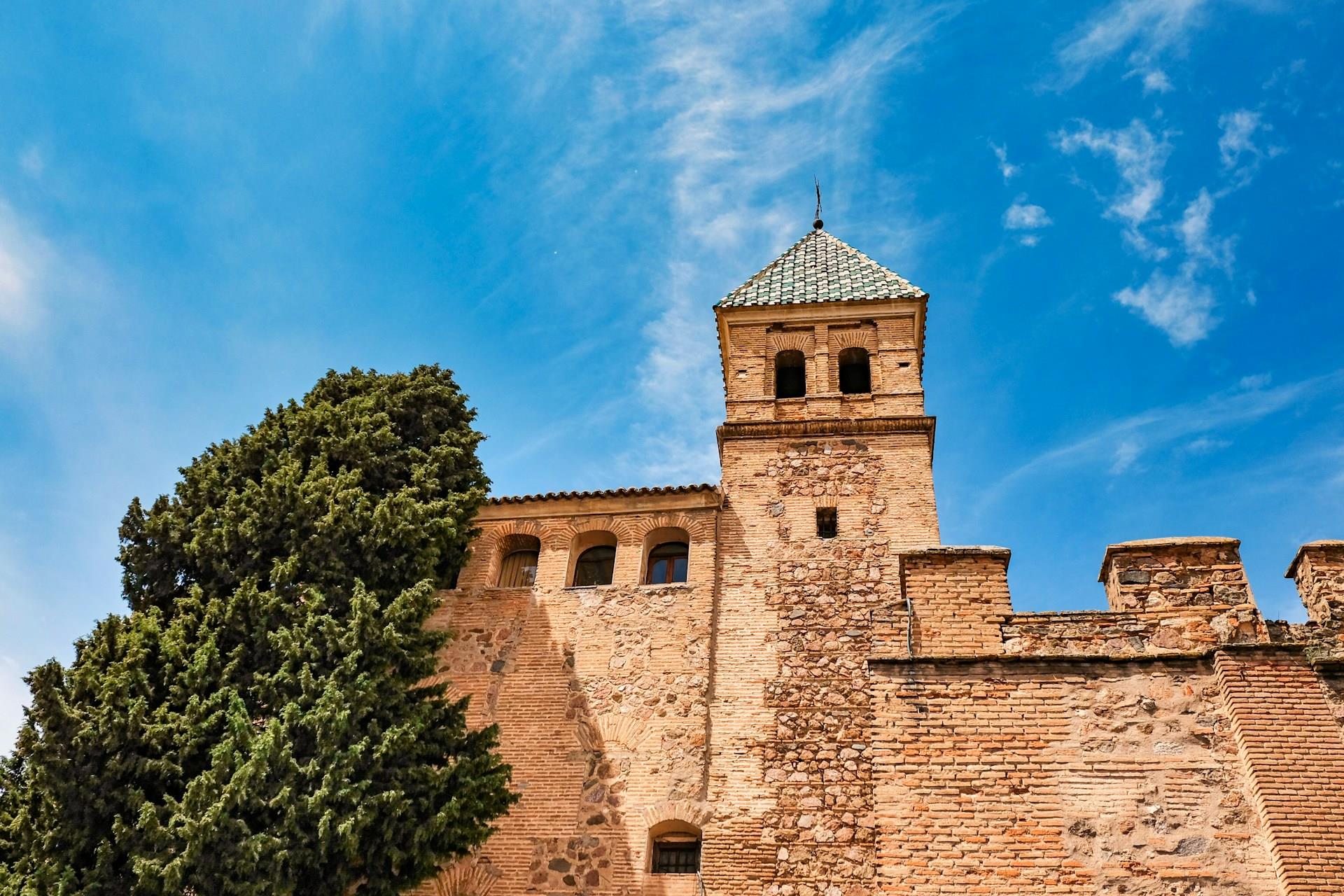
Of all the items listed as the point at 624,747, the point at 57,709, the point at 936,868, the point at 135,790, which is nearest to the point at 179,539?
the point at 57,709

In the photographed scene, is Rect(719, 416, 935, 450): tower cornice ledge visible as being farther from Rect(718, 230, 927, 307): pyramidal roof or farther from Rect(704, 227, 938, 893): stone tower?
Rect(718, 230, 927, 307): pyramidal roof

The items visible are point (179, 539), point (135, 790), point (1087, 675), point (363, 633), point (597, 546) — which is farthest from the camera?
point (597, 546)

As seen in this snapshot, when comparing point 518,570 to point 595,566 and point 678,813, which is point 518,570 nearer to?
point 595,566

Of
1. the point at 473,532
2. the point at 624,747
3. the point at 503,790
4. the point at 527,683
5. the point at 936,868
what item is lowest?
the point at 936,868

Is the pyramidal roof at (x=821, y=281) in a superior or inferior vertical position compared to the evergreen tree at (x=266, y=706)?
superior

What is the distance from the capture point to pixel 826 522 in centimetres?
1404

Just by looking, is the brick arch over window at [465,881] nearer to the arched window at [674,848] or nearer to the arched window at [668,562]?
the arched window at [674,848]

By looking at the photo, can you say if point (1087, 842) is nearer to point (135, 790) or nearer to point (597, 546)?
point (135, 790)

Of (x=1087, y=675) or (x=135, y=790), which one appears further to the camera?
(x=135, y=790)

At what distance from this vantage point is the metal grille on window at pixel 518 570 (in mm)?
14234

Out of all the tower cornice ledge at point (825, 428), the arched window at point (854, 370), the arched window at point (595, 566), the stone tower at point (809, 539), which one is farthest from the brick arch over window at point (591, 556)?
the arched window at point (854, 370)

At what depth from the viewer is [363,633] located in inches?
380

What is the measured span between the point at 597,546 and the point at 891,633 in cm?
464

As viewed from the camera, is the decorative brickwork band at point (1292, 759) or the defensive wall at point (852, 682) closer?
the decorative brickwork band at point (1292, 759)
